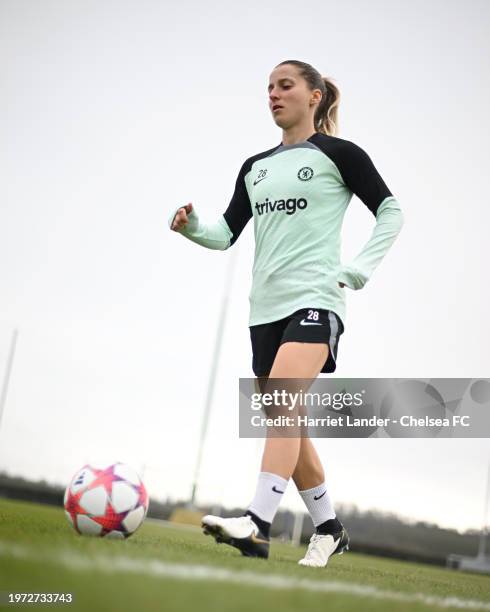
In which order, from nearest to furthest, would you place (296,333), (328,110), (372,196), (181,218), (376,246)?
(296,333) < (376,246) < (372,196) < (181,218) < (328,110)

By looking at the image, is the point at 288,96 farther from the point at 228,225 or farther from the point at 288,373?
the point at 288,373

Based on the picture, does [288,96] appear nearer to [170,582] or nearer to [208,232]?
[208,232]

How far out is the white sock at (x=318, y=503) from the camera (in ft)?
12.8

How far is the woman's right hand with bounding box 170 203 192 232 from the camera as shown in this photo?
13.0ft

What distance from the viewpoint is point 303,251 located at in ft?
12.1

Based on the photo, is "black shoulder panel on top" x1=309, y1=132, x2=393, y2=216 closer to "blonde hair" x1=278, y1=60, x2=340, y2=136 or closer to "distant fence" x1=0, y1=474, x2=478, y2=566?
"blonde hair" x1=278, y1=60, x2=340, y2=136

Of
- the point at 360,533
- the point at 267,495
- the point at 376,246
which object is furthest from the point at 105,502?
the point at 360,533

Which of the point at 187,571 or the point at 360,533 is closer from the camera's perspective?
the point at 187,571

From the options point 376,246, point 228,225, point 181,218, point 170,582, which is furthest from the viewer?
point 228,225

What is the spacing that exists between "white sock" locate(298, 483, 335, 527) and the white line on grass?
40.9 inches

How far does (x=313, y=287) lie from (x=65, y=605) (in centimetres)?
224

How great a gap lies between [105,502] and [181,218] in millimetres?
1451

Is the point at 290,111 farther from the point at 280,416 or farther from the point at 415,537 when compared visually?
the point at 415,537

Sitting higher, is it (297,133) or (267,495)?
(297,133)
